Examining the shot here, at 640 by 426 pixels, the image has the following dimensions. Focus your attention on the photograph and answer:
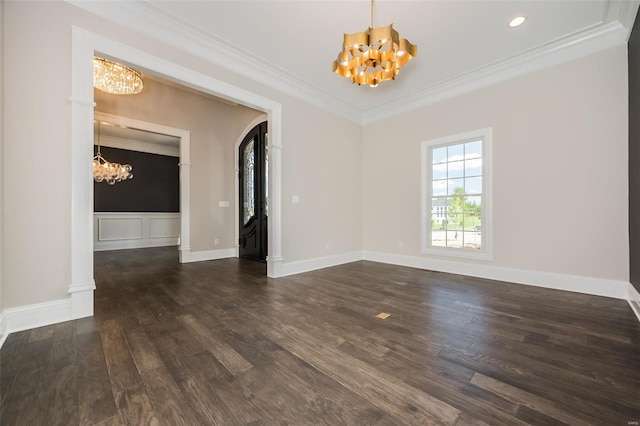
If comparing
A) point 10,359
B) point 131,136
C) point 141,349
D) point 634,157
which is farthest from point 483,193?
point 131,136

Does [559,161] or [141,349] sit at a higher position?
[559,161]

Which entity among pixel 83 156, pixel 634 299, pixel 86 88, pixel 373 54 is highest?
pixel 373 54

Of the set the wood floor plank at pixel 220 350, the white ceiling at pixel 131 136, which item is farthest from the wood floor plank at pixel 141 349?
the white ceiling at pixel 131 136

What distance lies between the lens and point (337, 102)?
468 cm

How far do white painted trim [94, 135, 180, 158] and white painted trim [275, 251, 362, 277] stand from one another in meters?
6.53

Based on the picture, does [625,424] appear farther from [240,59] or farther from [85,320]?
[240,59]

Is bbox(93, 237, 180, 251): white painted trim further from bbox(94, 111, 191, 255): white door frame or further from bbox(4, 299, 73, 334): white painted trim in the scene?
bbox(4, 299, 73, 334): white painted trim

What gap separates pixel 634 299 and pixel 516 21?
10.2 feet

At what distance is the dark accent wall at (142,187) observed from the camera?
22.9 feet

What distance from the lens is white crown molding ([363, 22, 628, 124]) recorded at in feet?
9.30

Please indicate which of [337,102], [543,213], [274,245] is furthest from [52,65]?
[543,213]

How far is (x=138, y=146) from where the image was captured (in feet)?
24.3

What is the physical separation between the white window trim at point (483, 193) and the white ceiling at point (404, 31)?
0.80 m

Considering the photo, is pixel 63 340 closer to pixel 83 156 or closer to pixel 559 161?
pixel 83 156
